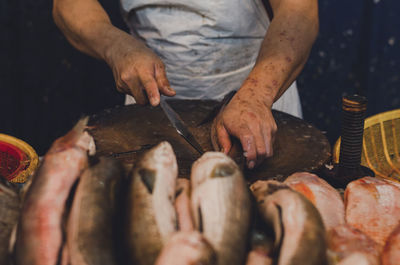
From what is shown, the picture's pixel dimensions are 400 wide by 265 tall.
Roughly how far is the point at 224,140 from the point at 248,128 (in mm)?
121

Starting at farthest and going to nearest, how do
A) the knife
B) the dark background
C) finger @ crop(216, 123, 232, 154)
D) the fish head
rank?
the dark background < the knife < finger @ crop(216, 123, 232, 154) < the fish head

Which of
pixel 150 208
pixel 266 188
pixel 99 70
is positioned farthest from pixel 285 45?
pixel 99 70

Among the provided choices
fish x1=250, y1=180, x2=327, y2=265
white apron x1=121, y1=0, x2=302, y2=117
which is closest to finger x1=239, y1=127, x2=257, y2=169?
fish x1=250, y1=180, x2=327, y2=265

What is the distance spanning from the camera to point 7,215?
1.09m

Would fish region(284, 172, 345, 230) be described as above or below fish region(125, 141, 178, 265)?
below

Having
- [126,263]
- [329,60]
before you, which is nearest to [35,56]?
[329,60]

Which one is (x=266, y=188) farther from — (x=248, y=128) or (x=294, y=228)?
(x=248, y=128)

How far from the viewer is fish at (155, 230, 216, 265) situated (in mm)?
824

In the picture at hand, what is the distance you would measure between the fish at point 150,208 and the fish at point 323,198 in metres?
0.41

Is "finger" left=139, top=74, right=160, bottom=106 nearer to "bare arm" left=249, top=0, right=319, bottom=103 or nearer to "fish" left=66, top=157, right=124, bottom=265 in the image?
"bare arm" left=249, top=0, right=319, bottom=103

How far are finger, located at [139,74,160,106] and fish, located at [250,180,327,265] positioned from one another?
89 centimetres

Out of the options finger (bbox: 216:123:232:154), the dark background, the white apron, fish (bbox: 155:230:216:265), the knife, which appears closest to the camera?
fish (bbox: 155:230:216:265)

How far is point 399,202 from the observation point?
124 cm

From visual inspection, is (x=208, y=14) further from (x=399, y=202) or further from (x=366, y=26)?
(x=366, y=26)
